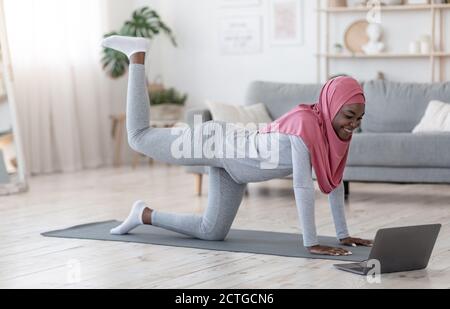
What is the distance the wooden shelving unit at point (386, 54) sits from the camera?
7.44 m

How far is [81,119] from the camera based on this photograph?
8336mm

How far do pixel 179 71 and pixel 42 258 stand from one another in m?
4.99

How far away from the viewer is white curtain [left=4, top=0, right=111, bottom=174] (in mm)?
7762

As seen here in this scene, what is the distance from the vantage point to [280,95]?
6.91 meters

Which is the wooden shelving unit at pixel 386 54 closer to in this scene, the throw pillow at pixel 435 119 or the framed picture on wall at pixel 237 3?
the framed picture on wall at pixel 237 3

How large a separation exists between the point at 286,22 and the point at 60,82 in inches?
84.2

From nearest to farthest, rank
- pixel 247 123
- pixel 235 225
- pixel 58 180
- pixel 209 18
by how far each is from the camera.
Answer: pixel 235 225
pixel 247 123
pixel 58 180
pixel 209 18

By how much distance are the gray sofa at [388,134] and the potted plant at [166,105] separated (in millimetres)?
1444

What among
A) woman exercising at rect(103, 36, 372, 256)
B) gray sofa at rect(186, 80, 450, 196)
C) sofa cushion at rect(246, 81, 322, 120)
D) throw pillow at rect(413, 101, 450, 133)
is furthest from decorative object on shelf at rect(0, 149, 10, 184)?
throw pillow at rect(413, 101, 450, 133)

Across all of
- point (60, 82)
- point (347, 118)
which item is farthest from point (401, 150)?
point (60, 82)

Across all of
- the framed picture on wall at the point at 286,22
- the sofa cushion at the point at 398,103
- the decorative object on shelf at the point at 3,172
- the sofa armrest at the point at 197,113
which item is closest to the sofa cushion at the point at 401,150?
the sofa cushion at the point at 398,103
